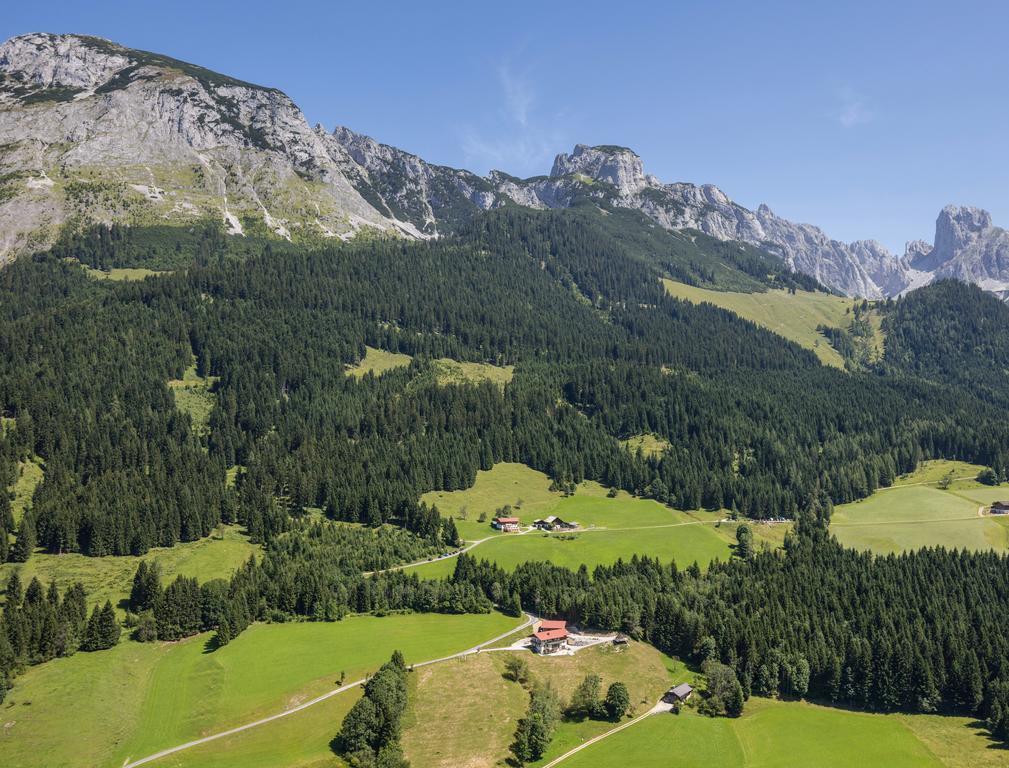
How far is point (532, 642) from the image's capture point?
12594 cm

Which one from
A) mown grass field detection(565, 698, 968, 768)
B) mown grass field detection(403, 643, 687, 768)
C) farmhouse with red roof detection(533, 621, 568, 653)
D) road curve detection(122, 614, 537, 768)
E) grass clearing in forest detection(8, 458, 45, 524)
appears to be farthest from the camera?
grass clearing in forest detection(8, 458, 45, 524)

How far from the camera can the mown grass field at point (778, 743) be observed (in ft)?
323

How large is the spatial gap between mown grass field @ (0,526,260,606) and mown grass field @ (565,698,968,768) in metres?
84.4

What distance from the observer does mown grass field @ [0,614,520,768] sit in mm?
89188

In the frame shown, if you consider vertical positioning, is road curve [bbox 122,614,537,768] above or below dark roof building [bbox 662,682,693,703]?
above

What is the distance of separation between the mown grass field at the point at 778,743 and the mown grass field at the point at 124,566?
84.4m

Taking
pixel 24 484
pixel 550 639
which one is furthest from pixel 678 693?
pixel 24 484

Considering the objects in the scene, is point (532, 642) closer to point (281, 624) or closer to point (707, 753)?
point (707, 753)

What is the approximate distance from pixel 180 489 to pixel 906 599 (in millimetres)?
150699

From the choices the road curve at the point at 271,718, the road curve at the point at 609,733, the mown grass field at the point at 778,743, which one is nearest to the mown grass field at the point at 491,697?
the road curve at the point at 609,733

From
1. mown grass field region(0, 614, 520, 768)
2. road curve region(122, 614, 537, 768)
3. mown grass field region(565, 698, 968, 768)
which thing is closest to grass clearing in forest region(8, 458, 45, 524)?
mown grass field region(0, 614, 520, 768)

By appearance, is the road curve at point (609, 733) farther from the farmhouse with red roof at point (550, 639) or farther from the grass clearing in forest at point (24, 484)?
the grass clearing in forest at point (24, 484)

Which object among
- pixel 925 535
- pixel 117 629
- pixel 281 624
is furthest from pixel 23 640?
pixel 925 535

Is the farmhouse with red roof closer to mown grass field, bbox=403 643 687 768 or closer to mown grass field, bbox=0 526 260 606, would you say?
mown grass field, bbox=403 643 687 768
